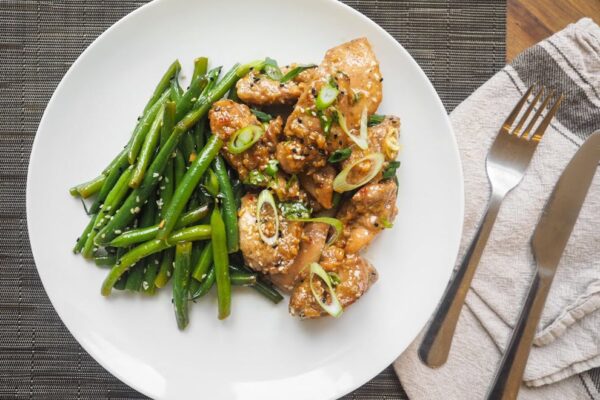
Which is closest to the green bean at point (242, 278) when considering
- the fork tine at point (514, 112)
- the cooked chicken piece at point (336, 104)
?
the cooked chicken piece at point (336, 104)

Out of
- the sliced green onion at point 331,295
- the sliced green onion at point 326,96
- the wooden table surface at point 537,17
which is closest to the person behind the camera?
the sliced green onion at point 326,96

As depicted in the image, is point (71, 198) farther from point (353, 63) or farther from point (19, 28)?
point (353, 63)

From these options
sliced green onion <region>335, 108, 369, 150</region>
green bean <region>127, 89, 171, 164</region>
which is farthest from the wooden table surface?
green bean <region>127, 89, 171, 164</region>

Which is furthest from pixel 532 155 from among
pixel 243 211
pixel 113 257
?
pixel 113 257

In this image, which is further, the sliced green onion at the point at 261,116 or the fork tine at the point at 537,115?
the fork tine at the point at 537,115

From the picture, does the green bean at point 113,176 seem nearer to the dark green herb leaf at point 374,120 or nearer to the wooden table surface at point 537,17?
the dark green herb leaf at point 374,120

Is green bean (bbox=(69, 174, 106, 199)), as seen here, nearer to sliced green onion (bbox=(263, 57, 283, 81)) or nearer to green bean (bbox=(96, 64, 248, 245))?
green bean (bbox=(96, 64, 248, 245))

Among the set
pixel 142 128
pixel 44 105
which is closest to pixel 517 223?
pixel 142 128
